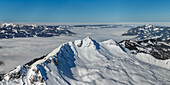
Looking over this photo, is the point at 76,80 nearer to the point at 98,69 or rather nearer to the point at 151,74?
the point at 98,69

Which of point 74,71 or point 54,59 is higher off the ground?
point 54,59

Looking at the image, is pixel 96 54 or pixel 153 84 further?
pixel 96 54

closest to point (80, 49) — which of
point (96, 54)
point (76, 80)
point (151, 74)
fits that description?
point (96, 54)

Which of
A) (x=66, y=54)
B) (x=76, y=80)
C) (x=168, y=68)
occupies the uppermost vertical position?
(x=66, y=54)

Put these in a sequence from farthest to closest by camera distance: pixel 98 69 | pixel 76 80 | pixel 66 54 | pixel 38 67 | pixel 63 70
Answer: pixel 66 54, pixel 98 69, pixel 63 70, pixel 76 80, pixel 38 67

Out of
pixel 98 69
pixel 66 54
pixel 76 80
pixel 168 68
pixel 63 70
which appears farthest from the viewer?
pixel 168 68

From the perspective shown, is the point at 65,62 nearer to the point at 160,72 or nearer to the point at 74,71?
the point at 74,71
